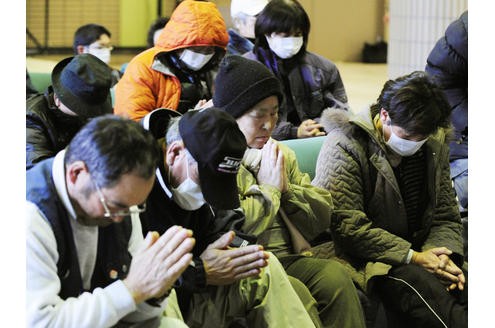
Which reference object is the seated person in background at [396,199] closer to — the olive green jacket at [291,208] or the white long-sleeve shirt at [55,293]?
the olive green jacket at [291,208]

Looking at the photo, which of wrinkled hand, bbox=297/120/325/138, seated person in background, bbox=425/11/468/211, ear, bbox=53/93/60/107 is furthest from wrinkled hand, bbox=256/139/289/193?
seated person in background, bbox=425/11/468/211

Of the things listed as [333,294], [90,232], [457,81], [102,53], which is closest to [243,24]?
[457,81]

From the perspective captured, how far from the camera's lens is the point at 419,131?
3299mm

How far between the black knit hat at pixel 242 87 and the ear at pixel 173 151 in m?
0.52

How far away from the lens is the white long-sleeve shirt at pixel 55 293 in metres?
→ 2.01

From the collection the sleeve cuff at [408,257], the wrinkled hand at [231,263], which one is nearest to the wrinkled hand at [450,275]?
the sleeve cuff at [408,257]

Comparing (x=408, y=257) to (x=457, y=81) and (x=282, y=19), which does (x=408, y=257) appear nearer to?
(x=457, y=81)

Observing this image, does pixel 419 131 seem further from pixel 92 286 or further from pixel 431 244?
pixel 92 286

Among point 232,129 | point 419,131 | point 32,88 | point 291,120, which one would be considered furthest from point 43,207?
point 32,88

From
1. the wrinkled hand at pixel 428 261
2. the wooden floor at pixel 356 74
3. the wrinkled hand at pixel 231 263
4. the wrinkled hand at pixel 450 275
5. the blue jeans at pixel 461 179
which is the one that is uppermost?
the wrinkled hand at pixel 231 263

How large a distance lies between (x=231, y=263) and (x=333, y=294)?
21.3 inches

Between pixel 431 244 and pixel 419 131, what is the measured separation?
524mm

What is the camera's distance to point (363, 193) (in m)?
3.44

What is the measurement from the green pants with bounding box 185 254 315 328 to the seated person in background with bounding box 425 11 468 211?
1829mm
